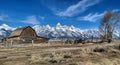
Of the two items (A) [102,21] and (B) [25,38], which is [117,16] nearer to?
(A) [102,21]

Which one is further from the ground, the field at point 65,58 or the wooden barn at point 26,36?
the wooden barn at point 26,36

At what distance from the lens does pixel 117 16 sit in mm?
78312

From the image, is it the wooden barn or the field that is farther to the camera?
the wooden barn

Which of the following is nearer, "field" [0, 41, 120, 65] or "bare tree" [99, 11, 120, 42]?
"field" [0, 41, 120, 65]

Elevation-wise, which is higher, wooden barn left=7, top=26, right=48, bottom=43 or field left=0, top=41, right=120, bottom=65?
wooden barn left=7, top=26, right=48, bottom=43

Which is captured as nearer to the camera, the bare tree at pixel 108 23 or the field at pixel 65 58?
the field at pixel 65 58

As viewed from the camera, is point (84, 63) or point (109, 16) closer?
point (84, 63)

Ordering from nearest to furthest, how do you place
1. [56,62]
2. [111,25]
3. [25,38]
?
[56,62]
[25,38]
[111,25]

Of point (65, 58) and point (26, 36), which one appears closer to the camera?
point (65, 58)

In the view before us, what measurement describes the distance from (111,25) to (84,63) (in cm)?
6606

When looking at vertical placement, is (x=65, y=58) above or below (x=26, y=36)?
below

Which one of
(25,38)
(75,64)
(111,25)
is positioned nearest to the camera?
(75,64)

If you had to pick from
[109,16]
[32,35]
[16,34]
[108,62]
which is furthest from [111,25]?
[108,62]

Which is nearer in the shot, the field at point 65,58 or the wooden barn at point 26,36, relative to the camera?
the field at point 65,58
